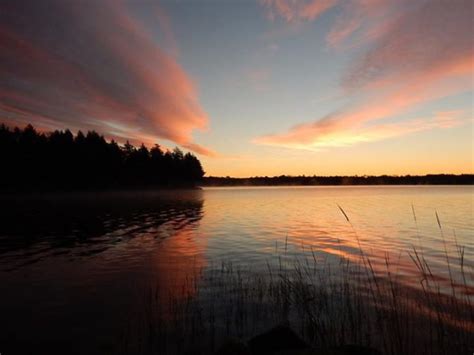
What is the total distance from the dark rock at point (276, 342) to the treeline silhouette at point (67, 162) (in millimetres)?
102559

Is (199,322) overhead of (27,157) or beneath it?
beneath

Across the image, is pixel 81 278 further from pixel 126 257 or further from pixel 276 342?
pixel 276 342

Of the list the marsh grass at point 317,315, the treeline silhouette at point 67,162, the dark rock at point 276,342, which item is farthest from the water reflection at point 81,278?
the treeline silhouette at point 67,162

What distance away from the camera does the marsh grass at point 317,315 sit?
8602 millimetres

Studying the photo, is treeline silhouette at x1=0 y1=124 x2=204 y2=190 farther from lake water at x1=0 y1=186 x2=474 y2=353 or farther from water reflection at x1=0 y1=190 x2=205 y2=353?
water reflection at x1=0 y1=190 x2=205 y2=353

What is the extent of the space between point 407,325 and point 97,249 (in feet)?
70.3

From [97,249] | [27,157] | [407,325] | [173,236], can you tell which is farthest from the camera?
[27,157]

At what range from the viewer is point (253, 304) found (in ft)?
38.1

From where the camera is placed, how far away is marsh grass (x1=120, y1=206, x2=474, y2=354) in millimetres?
8602

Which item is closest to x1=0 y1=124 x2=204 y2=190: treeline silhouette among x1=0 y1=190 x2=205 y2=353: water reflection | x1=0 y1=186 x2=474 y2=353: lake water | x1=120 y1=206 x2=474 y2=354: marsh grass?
x1=0 y1=186 x2=474 y2=353: lake water

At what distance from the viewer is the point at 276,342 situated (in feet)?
25.0

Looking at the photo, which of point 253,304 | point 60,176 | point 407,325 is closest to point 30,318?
point 253,304

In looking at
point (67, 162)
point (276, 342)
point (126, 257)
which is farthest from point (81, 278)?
point (67, 162)

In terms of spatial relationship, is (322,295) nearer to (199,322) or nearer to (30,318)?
(199,322)
